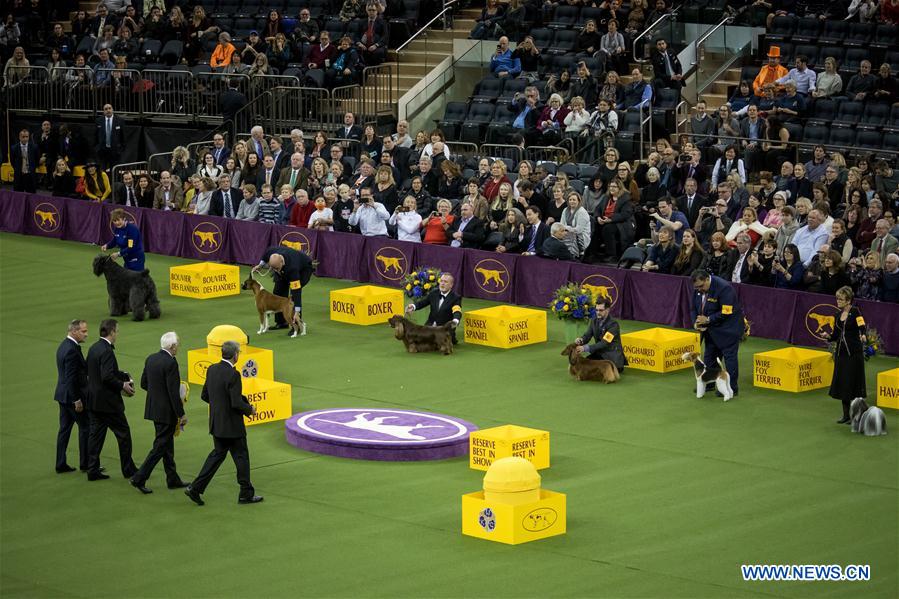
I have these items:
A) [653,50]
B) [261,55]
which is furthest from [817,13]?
[261,55]

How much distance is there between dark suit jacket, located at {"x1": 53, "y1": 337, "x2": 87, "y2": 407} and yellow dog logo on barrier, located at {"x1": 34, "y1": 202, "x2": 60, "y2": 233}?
15824 mm

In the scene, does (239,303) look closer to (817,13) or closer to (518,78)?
(518,78)

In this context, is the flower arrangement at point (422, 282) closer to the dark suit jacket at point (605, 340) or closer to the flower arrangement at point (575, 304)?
the flower arrangement at point (575, 304)

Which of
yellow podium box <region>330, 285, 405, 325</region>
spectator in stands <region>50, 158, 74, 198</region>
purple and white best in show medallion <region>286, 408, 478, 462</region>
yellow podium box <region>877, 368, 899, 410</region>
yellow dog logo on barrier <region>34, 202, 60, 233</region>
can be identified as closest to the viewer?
purple and white best in show medallion <region>286, 408, 478, 462</region>

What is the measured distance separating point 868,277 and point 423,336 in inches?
252

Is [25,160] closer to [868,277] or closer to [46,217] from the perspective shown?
[46,217]

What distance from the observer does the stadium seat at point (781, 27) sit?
3005cm

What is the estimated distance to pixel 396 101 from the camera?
33.7m

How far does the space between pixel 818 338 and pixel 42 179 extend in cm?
1983

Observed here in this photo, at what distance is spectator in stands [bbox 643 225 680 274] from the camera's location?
2347cm

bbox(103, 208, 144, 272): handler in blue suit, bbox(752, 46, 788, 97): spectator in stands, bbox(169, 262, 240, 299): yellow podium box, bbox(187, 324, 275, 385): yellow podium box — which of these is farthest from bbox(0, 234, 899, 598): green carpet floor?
bbox(752, 46, 788, 97): spectator in stands

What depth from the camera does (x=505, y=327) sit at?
2186cm

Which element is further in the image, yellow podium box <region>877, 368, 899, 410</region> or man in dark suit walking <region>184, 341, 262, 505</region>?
yellow podium box <region>877, 368, 899, 410</region>

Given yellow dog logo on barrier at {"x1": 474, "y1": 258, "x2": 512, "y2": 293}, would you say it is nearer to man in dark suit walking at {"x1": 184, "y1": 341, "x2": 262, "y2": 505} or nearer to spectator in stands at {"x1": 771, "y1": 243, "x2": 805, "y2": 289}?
spectator in stands at {"x1": 771, "y1": 243, "x2": 805, "y2": 289}
